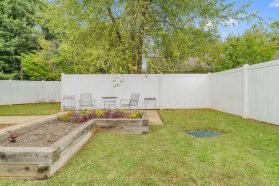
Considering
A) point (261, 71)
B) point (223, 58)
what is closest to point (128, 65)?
point (261, 71)

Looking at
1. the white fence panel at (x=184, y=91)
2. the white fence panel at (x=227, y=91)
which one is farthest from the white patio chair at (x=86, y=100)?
the white fence panel at (x=227, y=91)

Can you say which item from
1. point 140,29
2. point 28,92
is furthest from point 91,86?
point 28,92

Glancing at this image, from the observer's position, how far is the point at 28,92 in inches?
754

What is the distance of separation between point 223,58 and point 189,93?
15.5ft

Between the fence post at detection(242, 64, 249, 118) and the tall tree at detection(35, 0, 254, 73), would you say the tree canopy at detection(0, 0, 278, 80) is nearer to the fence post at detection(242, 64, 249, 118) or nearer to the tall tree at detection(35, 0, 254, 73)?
the tall tree at detection(35, 0, 254, 73)

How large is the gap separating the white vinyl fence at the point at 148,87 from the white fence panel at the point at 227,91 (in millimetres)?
830

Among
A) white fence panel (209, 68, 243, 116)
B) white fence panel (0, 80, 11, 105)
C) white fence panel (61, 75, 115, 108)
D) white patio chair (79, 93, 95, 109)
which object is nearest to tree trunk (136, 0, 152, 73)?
white fence panel (61, 75, 115, 108)

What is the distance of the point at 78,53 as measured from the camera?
550 inches

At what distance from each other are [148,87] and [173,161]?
10198 millimetres

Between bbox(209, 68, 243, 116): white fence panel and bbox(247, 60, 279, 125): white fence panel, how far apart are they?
826mm

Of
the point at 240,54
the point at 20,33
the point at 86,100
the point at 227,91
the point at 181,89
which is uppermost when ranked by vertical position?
the point at 20,33

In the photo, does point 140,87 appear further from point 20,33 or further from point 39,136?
point 20,33

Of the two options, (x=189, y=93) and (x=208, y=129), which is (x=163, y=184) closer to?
(x=208, y=129)

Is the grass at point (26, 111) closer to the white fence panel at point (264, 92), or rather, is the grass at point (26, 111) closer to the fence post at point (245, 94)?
the fence post at point (245, 94)
